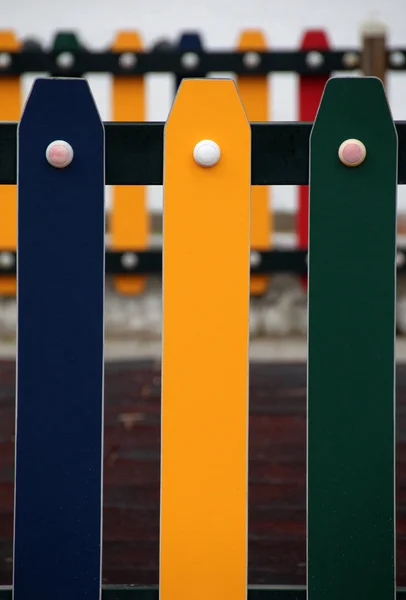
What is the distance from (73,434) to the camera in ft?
3.59

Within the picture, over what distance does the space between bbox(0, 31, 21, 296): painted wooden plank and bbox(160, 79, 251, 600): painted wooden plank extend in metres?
3.68

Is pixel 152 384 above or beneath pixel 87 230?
beneath

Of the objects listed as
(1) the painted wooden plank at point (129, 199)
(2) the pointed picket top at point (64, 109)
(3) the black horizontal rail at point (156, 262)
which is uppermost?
(1) the painted wooden plank at point (129, 199)

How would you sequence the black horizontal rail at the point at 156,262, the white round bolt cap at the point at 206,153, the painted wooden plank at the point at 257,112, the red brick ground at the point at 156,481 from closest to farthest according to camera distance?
1. the white round bolt cap at the point at 206,153
2. the red brick ground at the point at 156,481
3. the black horizontal rail at the point at 156,262
4. the painted wooden plank at the point at 257,112

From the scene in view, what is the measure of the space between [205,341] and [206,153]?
237 millimetres

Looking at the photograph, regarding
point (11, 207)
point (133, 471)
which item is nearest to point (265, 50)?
point (11, 207)

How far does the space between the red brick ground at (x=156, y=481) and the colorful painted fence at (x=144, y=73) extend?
56.6 inches

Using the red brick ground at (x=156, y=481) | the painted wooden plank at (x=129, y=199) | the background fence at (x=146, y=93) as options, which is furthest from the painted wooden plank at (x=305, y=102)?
the red brick ground at (x=156, y=481)

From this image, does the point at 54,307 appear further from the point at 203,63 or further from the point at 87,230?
the point at 203,63

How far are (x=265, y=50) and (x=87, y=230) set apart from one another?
382 centimetres

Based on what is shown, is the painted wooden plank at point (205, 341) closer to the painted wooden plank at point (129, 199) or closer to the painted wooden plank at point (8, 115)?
the painted wooden plank at point (129, 199)

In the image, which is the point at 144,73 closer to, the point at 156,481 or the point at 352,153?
the point at 156,481

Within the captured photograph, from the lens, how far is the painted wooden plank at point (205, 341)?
42.0 inches

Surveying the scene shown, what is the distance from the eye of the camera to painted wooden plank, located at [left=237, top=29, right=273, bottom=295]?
181 inches
